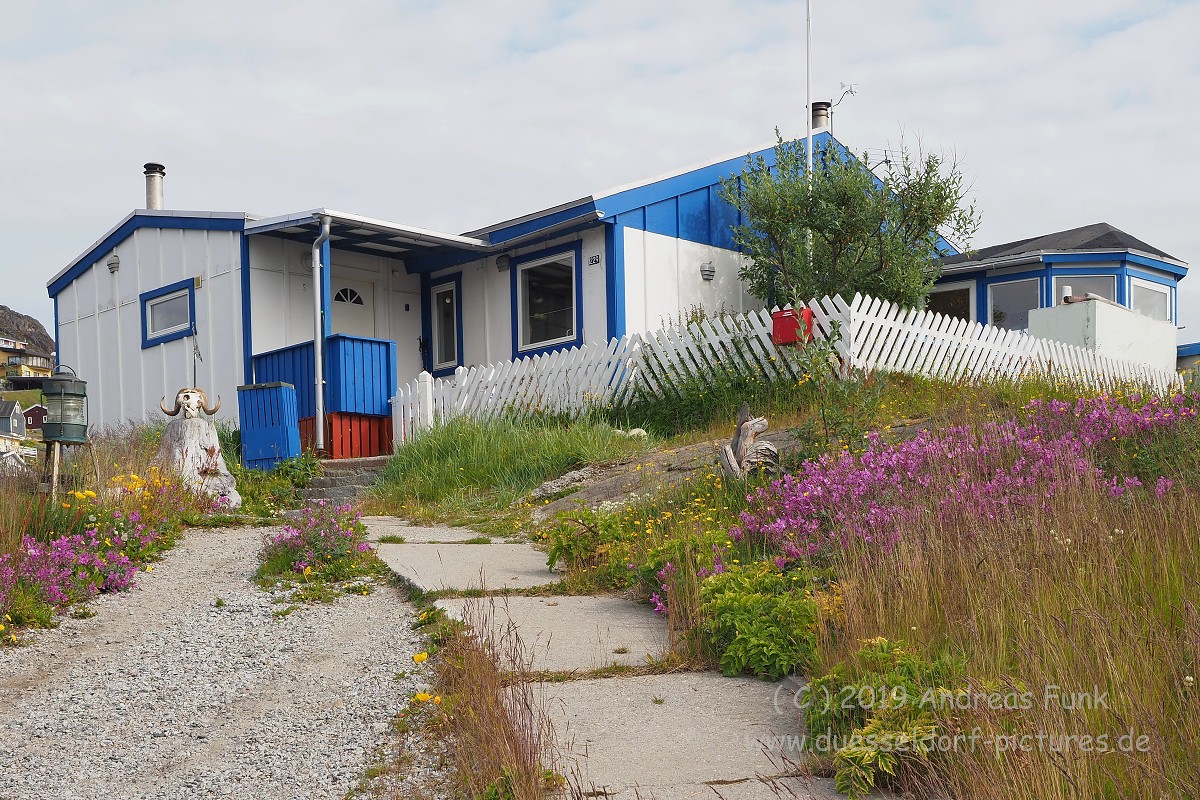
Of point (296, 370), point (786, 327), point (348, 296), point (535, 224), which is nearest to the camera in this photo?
point (786, 327)

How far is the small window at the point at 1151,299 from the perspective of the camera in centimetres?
1936

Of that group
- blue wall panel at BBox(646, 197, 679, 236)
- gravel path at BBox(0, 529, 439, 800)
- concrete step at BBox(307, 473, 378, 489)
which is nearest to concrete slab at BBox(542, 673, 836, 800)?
gravel path at BBox(0, 529, 439, 800)

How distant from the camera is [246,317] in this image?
1499 cm

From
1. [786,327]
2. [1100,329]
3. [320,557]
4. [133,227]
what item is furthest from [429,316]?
[320,557]

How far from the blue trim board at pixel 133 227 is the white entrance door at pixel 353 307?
1783 millimetres

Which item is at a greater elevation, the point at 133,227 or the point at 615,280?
the point at 133,227

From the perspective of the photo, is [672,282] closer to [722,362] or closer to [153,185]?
[722,362]

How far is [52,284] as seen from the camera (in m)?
19.2

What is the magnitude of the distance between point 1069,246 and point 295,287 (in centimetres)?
1314

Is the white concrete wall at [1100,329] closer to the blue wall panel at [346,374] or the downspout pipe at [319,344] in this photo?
the blue wall panel at [346,374]

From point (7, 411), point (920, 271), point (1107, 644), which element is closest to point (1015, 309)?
point (920, 271)

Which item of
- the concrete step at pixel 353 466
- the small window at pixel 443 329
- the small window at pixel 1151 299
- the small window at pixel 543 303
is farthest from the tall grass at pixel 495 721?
the small window at pixel 1151 299

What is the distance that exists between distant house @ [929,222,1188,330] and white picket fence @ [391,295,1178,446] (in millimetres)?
4974

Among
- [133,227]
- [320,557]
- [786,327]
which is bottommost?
[320,557]
